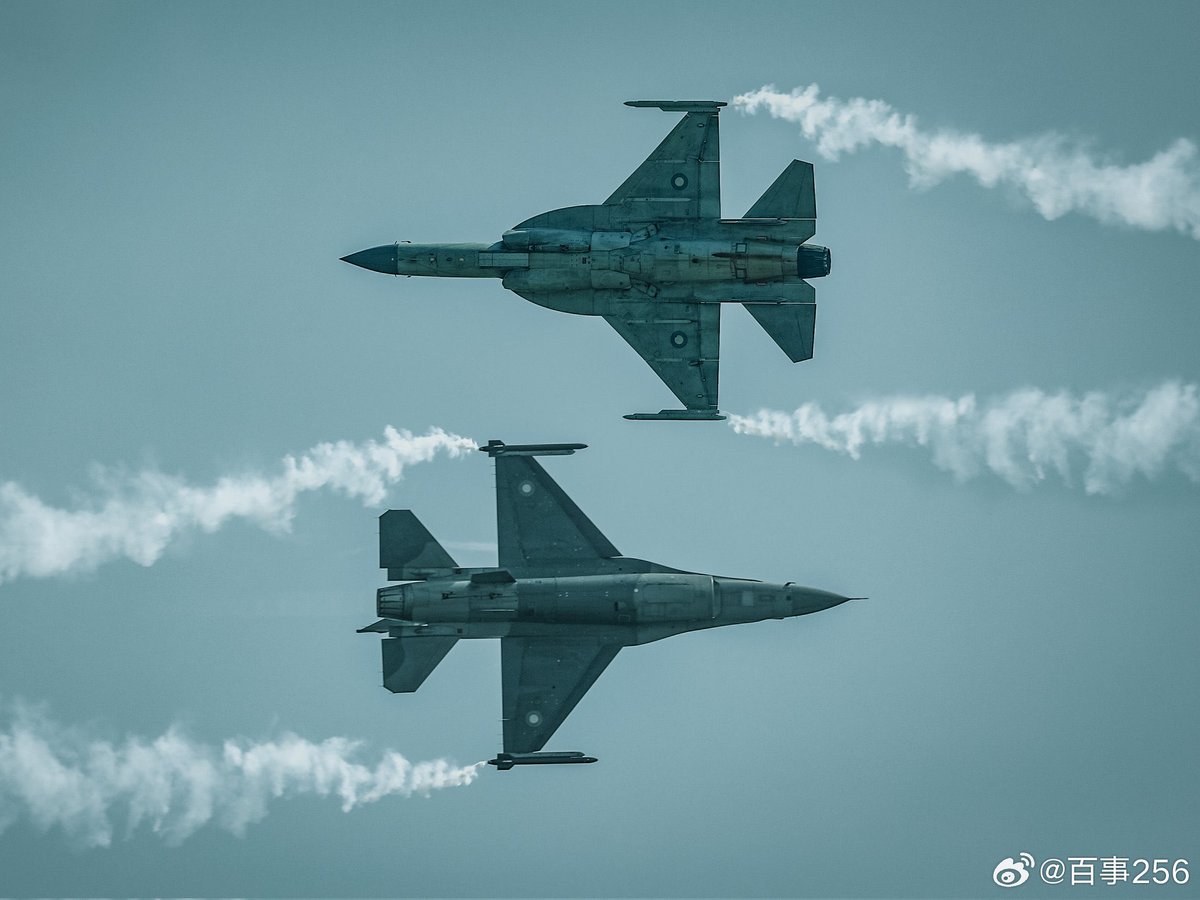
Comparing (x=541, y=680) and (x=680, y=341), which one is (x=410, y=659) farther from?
(x=680, y=341)

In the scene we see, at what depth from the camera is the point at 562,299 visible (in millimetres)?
67500

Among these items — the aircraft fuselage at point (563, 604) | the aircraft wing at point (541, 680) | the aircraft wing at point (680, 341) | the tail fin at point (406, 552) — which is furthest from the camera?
the aircraft wing at point (680, 341)

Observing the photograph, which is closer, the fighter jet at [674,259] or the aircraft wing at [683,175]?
the fighter jet at [674,259]

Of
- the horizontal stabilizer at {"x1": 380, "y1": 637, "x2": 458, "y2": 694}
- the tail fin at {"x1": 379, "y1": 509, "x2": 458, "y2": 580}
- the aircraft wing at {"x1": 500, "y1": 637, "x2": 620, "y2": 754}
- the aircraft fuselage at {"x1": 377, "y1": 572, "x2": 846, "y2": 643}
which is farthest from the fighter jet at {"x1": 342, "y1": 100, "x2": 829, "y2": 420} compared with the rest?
the horizontal stabilizer at {"x1": 380, "y1": 637, "x2": 458, "y2": 694}

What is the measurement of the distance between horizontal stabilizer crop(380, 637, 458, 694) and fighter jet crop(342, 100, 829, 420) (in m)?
8.71

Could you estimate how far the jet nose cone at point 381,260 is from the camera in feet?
222

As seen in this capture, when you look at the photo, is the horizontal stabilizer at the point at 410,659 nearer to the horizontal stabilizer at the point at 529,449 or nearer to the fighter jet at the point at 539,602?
the fighter jet at the point at 539,602

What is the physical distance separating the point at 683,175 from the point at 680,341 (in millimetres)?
4889

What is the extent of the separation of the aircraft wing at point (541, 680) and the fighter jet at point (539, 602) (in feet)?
0.10

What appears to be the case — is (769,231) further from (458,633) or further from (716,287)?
(458,633)

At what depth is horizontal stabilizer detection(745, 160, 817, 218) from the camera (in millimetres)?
66188

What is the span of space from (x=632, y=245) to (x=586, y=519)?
26.8 ft

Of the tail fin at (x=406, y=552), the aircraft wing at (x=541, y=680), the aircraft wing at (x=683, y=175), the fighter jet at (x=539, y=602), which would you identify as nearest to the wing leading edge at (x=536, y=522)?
the fighter jet at (x=539, y=602)

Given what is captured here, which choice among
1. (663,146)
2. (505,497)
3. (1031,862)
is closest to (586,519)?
(505,497)
